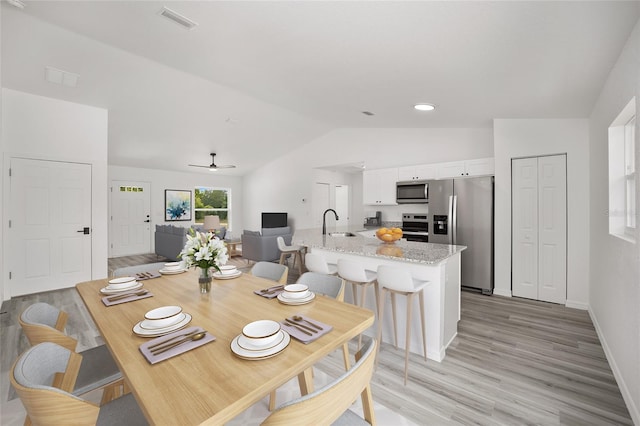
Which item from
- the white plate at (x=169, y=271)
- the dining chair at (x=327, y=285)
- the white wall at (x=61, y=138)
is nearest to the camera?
the dining chair at (x=327, y=285)

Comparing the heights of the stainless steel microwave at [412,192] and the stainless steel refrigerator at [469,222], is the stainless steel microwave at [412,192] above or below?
above

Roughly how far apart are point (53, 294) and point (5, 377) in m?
2.57

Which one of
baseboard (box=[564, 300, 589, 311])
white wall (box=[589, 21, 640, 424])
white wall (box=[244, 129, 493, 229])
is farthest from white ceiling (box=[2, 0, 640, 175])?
baseboard (box=[564, 300, 589, 311])

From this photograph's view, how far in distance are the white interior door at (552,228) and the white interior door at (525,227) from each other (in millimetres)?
57

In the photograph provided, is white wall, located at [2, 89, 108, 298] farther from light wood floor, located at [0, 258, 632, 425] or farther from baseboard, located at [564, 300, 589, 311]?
baseboard, located at [564, 300, 589, 311]

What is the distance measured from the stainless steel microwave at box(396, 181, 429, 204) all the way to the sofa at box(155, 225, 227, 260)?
440 cm

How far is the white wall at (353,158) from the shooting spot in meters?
5.13

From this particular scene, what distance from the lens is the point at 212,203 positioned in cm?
977

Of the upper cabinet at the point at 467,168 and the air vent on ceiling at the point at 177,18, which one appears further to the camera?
the upper cabinet at the point at 467,168

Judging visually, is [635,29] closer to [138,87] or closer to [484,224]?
[484,224]

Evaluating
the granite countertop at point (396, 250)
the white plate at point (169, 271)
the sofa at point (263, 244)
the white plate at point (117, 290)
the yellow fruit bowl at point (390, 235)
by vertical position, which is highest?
the yellow fruit bowl at point (390, 235)

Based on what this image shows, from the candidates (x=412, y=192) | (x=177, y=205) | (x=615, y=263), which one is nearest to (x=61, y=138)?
(x=177, y=205)

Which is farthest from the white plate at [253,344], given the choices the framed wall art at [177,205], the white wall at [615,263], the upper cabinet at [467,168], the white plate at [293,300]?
the framed wall art at [177,205]

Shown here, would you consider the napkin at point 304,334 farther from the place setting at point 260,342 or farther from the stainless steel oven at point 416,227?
the stainless steel oven at point 416,227
